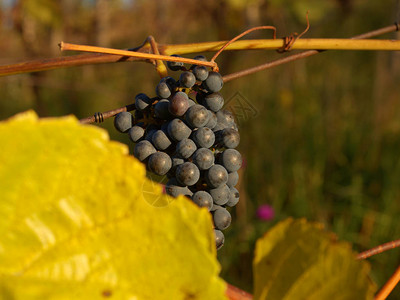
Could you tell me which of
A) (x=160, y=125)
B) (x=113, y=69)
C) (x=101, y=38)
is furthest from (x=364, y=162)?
(x=113, y=69)

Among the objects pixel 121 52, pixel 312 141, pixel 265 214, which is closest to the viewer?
pixel 121 52

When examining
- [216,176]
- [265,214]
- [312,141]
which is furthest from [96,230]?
[312,141]

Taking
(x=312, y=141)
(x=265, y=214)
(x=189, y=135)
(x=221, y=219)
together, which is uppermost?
(x=189, y=135)

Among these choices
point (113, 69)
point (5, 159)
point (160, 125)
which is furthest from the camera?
point (113, 69)

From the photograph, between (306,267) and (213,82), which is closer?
(306,267)

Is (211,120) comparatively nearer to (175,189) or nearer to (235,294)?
(175,189)

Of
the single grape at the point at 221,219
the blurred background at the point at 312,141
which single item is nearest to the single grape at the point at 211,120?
the single grape at the point at 221,219

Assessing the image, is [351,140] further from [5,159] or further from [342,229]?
[5,159]
